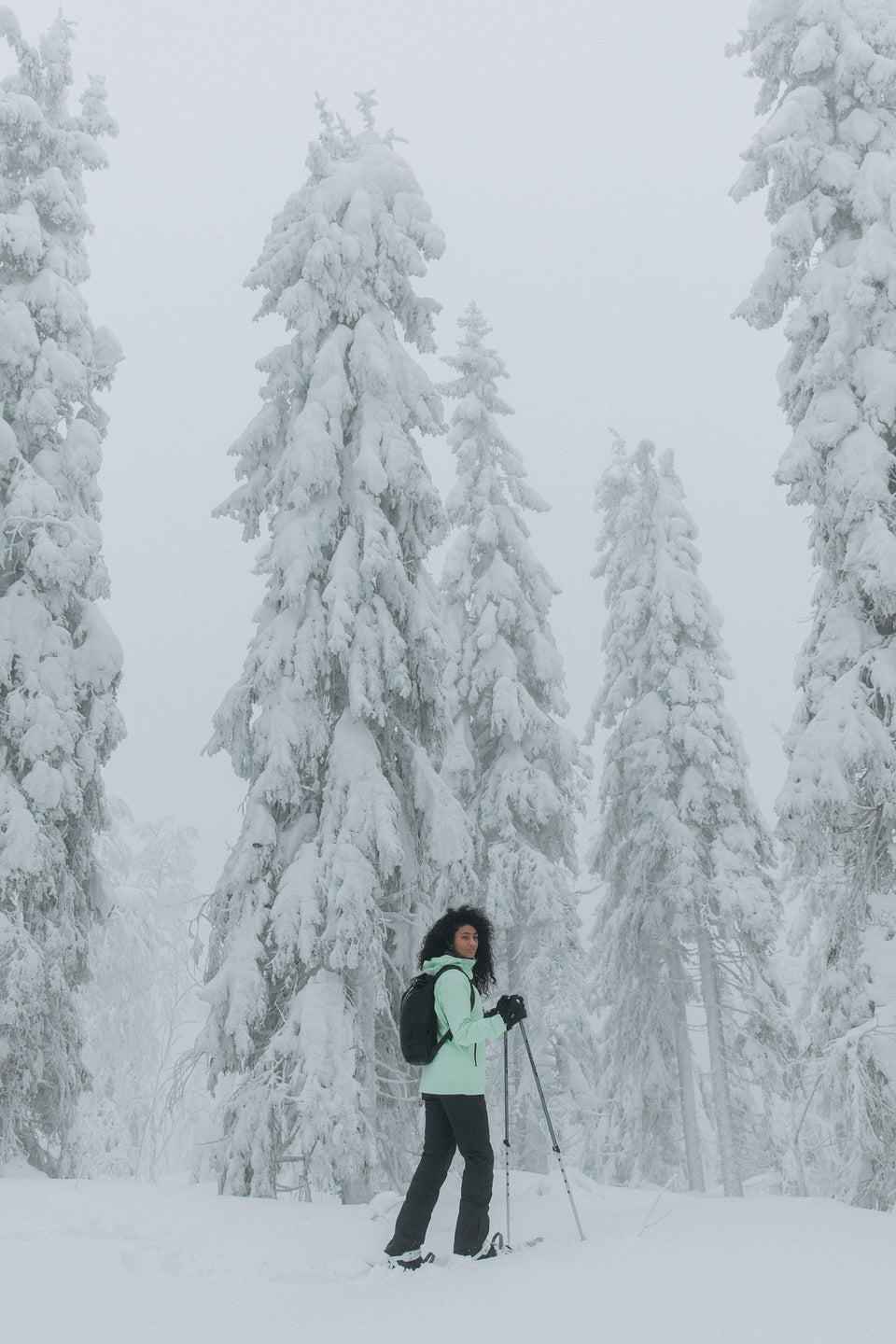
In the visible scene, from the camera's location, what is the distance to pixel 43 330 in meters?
13.3

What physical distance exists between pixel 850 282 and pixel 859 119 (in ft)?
7.91

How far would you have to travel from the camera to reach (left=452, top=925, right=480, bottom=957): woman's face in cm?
689

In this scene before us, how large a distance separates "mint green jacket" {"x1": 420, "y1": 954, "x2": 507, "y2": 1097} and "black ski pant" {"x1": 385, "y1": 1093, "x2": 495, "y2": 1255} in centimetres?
9

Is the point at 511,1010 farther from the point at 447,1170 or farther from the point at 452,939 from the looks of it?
the point at 447,1170

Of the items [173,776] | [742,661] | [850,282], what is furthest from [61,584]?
[742,661]

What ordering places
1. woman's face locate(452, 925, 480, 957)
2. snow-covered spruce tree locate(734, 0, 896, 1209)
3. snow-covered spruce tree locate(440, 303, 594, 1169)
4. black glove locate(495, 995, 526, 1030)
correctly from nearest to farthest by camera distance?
black glove locate(495, 995, 526, 1030) < woman's face locate(452, 925, 480, 957) < snow-covered spruce tree locate(734, 0, 896, 1209) < snow-covered spruce tree locate(440, 303, 594, 1169)

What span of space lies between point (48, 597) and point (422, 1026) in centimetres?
837

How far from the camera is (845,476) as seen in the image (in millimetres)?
10625

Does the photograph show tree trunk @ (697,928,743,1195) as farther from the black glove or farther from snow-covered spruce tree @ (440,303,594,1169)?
the black glove

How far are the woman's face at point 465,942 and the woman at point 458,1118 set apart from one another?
9 cm

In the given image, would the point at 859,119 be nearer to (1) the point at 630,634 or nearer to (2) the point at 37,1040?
(1) the point at 630,634

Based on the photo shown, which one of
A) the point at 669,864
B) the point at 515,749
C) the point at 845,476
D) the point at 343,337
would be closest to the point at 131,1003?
the point at 515,749

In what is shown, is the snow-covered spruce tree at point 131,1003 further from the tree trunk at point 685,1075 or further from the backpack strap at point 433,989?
the backpack strap at point 433,989

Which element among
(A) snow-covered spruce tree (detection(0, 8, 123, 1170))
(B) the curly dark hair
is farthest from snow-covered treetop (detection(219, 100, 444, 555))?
(B) the curly dark hair
